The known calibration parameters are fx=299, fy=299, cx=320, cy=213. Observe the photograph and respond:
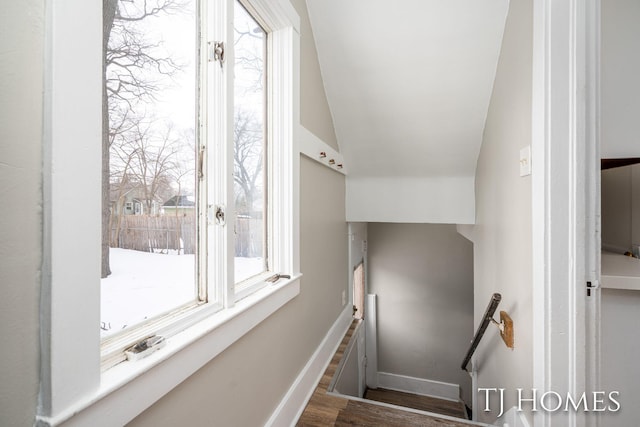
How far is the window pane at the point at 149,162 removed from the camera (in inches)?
29.8

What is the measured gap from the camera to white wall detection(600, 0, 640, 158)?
1.31 meters

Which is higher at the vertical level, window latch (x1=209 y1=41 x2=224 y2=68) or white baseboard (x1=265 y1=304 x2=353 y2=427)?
window latch (x1=209 y1=41 x2=224 y2=68)

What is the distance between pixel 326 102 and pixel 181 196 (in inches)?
60.7

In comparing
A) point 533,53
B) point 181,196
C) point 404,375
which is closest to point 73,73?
point 181,196

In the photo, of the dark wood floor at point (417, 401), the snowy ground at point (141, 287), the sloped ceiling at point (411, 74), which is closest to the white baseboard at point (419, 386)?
the dark wood floor at point (417, 401)

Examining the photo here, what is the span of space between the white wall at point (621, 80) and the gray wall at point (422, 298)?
3.07 meters

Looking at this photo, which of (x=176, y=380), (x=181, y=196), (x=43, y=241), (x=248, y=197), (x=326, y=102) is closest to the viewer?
(x=43, y=241)

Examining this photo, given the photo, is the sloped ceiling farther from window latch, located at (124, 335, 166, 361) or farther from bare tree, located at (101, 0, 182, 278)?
window latch, located at (124, 335, 166, 361)

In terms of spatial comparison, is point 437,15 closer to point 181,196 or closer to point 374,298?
point 181,196

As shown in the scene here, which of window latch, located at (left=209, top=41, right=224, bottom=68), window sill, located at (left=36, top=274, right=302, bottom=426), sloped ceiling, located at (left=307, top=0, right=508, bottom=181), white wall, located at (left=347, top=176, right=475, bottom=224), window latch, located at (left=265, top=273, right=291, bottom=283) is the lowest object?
window sill, located at (left=36, top=274, right=302, bottom=426)

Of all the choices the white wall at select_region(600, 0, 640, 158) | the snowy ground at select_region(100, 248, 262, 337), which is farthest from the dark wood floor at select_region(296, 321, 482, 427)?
the white wall at select_region(600, 0, 640, 158)

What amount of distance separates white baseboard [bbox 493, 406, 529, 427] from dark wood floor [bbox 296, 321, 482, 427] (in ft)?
0.63

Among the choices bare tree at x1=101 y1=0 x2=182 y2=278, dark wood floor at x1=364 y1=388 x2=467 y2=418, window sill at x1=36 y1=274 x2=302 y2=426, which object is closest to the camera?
window sill at x1=36 y1=274 x2=302 y2=426

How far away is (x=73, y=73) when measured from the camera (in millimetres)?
569
